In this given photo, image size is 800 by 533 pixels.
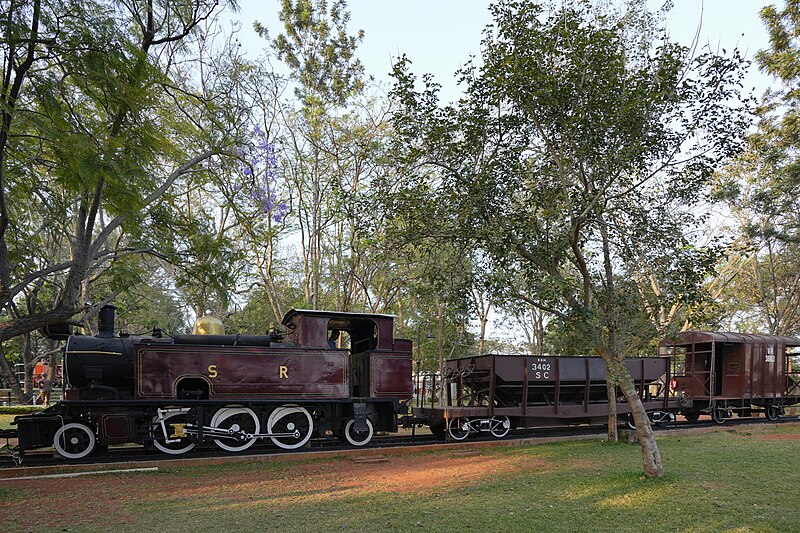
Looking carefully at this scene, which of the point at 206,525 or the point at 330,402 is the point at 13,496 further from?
the point at 330,402

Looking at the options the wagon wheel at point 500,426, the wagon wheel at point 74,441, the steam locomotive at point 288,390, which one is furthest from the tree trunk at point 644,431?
the wagon wheel at point 74,441

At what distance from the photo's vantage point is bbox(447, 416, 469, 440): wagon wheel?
1309 centimetres

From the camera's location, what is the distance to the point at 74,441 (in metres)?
10.3

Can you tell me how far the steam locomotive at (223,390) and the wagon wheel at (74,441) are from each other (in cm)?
2

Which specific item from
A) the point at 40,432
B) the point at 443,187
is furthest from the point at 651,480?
the point at 40,432

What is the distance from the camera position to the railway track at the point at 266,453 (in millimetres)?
9617

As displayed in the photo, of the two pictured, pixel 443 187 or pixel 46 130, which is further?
pixel 443 187

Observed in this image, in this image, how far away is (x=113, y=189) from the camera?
8773 millimetres

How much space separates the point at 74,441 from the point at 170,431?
1570mm

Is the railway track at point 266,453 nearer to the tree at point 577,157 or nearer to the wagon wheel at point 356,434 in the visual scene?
the wagon wheel at point 356,434

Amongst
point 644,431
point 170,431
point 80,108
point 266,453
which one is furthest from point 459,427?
point 80,108

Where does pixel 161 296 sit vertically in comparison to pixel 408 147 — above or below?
below

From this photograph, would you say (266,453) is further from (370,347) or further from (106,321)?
(106,321)

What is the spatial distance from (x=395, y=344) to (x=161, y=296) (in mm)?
29049
